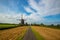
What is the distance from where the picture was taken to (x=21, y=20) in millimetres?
125375

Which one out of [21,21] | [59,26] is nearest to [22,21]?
[21,21]

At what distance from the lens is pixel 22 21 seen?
126 metres

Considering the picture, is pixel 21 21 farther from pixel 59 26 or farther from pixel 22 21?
pixel 59 26

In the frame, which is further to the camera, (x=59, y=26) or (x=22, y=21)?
(x=22, y=21)

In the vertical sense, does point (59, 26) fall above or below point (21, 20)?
below

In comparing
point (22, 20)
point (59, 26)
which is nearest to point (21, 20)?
point (22, 20)

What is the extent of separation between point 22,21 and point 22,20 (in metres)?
1.58

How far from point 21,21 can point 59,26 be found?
85.6 meters

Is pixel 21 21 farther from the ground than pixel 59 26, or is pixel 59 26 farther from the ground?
pixel 21 21

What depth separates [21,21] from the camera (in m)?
126

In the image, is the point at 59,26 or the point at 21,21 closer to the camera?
the point at 59,26

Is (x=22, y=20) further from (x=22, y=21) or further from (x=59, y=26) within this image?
(x=59, y=26)

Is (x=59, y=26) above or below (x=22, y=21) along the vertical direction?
below

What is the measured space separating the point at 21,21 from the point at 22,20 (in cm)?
210
